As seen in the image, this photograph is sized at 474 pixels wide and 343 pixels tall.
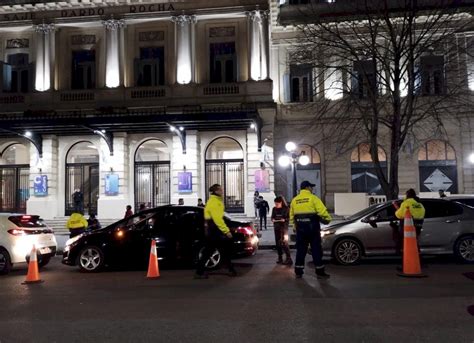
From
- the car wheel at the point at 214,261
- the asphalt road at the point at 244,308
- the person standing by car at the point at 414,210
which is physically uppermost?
the person standing by car at the point at 414,210

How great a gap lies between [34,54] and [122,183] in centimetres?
942

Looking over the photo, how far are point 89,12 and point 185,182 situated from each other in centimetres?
1119

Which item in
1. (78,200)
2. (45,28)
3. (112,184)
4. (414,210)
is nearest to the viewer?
(414,210)

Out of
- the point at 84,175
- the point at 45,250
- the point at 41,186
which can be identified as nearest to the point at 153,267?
the point at 45,250

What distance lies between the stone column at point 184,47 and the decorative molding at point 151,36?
127 cm

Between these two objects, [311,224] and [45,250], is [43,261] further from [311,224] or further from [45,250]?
[311,224]

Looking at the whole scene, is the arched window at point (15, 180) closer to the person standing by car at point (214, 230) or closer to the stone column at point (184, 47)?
the stone column at point (184, 47)

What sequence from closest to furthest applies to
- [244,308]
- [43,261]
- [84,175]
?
[244,308], [43,261], [84,175]

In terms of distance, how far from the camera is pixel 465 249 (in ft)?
37.4

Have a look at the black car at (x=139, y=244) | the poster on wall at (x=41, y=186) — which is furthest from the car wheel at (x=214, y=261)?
the poster on wall at (x=41, y=186)

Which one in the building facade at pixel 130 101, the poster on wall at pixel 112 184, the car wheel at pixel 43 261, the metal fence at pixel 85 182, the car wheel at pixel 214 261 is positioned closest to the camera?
the car wheel at pixel 214 261

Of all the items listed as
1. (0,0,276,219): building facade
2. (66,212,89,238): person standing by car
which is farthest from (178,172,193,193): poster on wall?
(66,212,89,238): person standing by car

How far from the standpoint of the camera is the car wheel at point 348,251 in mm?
11445

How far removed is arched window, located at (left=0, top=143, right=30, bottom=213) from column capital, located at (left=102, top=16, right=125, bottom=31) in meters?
8.09
